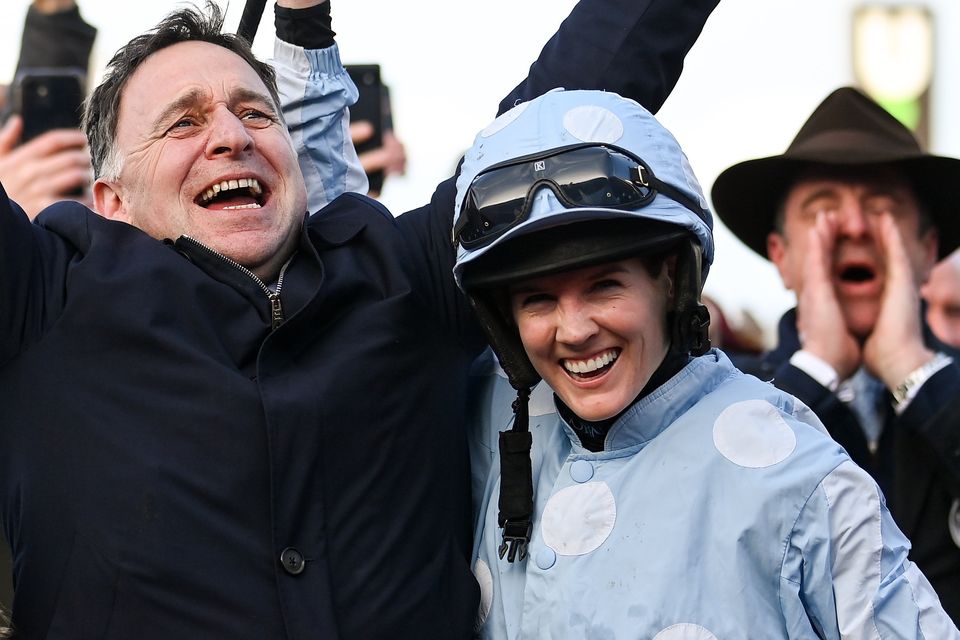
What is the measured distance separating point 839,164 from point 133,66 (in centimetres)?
225

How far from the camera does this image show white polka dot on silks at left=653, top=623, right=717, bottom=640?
261 cm

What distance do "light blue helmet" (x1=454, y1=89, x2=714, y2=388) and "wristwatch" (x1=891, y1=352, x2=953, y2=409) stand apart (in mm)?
1317

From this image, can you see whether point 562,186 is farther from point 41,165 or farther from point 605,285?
point 41,165

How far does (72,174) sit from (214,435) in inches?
89.5

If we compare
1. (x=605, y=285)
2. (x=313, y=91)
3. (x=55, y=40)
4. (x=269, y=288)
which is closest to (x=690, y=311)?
(x=605, y=285)

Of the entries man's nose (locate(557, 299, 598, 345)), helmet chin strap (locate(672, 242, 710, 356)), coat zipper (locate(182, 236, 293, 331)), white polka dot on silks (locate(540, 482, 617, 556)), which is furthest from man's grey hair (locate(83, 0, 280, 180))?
white polka dot on silks (locate(540, 482, 617, 556))

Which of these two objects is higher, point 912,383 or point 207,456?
point 207,456

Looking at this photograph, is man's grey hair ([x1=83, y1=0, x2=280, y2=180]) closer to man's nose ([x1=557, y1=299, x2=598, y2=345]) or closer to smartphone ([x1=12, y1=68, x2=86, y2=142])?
man's nose ([x1=557, y1=299, x2=598, y2=345])

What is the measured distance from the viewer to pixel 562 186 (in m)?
2.84

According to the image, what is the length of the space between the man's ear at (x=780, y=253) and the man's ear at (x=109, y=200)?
7.53 ft

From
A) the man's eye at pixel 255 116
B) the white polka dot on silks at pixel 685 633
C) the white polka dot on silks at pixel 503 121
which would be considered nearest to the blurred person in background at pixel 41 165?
the man's eye at pixel 255 116

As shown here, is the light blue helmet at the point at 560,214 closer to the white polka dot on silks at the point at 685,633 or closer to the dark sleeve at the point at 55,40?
the white polka dot on silks at the point at 685,633

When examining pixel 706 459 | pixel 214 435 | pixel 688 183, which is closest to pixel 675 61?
pixel 688 183

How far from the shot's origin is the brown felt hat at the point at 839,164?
4.46 m
